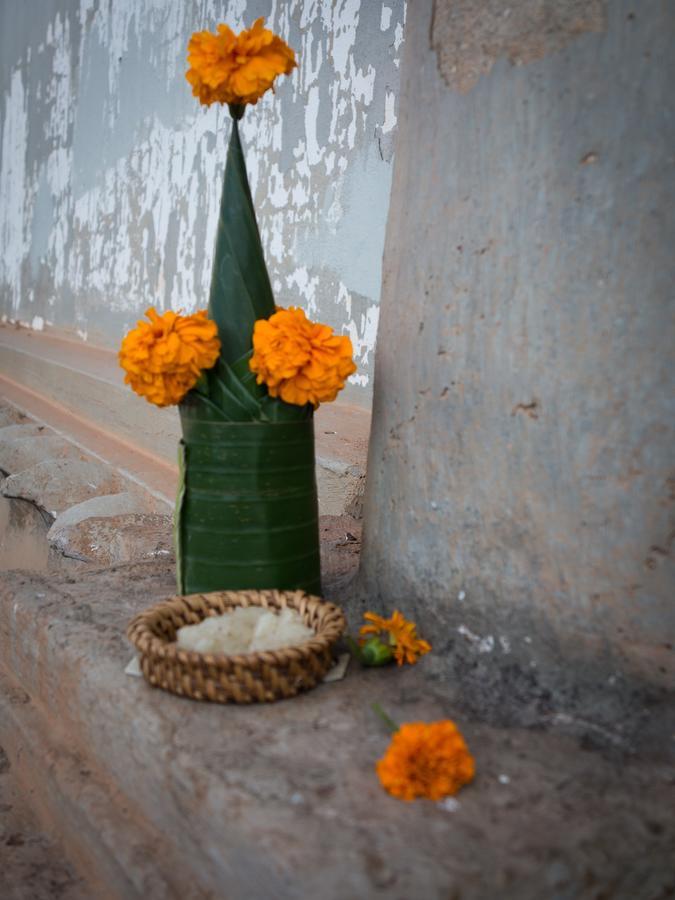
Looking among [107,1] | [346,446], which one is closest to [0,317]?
[107,1]

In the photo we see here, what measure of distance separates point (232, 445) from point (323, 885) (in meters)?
0.82

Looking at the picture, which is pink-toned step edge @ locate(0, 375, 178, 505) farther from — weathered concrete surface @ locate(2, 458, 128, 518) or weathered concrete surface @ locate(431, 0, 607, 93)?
weathered concrete surface @ locate(431, 0, 607, 93)

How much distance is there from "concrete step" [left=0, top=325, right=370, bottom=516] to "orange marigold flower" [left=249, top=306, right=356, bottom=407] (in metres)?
0.98

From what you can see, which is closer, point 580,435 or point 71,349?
point 580,435

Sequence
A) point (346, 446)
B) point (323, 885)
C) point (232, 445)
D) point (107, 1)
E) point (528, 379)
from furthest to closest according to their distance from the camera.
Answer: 1. point (107, 1)
2. point (346, 446)
3. point (232, 445)
4. point (528, 379)
5. point (323, 885)

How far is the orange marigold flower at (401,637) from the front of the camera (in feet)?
4.62

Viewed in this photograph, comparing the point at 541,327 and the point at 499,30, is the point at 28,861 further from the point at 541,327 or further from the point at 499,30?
the point at 499,30

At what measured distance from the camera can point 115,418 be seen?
421 cm

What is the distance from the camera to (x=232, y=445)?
156 centimetres

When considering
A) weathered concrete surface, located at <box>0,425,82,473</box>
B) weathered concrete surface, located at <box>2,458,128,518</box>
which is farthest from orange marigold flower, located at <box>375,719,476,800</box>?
weathered concrete surface, located at <box>0,425,82,473</box>

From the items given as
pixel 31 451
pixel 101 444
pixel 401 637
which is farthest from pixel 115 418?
pixel 401 637

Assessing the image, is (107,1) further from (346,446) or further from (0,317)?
(346,446)

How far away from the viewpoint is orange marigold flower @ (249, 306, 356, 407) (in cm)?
150

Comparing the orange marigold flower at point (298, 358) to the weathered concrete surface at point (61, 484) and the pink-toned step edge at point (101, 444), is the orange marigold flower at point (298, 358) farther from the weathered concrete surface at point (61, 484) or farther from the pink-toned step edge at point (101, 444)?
the weathered concrete surface at point (61, 484)
